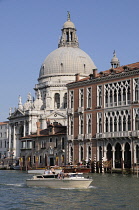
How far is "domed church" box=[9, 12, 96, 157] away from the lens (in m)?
104

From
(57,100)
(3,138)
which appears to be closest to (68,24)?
(57,100)

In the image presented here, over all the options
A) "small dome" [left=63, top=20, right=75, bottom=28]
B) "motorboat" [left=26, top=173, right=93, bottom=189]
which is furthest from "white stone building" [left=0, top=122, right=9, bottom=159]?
"motorboat" [left=26, top=173, right=93, bottom=189]

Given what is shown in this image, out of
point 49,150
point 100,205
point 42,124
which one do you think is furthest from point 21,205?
point 42,124

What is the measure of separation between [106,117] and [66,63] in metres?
47.4

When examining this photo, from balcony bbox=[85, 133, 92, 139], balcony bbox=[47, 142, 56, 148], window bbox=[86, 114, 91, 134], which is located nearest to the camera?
balcony bbox=[85, 133, 92, 139]

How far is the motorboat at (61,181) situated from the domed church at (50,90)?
63.9m

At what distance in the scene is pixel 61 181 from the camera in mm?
35688

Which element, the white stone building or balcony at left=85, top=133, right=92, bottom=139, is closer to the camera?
balcony at left=85, top=133, right=92, bottom=139

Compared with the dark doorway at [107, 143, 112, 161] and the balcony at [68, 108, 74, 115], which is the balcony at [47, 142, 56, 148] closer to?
the balcony at [68, 108, 74, 115]

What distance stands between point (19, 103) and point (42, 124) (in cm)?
1272

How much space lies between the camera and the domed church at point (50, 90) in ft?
340

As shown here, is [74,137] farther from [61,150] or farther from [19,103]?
[19,103]

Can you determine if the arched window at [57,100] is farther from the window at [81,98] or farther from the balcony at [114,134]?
the balcony at [114,134]

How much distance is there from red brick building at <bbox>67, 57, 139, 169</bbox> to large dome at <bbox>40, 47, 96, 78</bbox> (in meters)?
39.9
